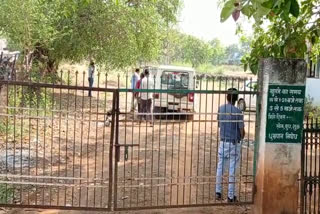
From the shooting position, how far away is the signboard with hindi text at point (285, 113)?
580 centimetres

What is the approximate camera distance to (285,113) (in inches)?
231

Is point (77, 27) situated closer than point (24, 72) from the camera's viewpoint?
No

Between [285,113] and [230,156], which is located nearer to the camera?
[285,113]

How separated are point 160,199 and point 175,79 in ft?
29.0

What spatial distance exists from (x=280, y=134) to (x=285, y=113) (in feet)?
0.93

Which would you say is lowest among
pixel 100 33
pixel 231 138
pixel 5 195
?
pixel 5 195

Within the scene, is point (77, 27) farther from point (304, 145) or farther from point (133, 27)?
point (304, 145)

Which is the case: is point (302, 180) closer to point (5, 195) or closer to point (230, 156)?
point (230, 156)

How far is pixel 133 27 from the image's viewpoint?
1905cm

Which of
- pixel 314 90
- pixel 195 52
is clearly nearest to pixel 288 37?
pixel 314 90

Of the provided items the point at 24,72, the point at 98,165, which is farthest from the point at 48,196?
the point at 24,72

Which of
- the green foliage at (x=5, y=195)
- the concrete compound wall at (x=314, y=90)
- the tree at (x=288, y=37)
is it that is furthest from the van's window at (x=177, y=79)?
the green foliage at (x=5, y=195)

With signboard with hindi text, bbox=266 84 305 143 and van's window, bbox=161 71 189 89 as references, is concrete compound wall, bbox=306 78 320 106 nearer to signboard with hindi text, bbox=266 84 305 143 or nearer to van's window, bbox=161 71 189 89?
van's window, bbox=161 71 189 89

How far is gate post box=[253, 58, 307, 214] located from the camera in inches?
228
